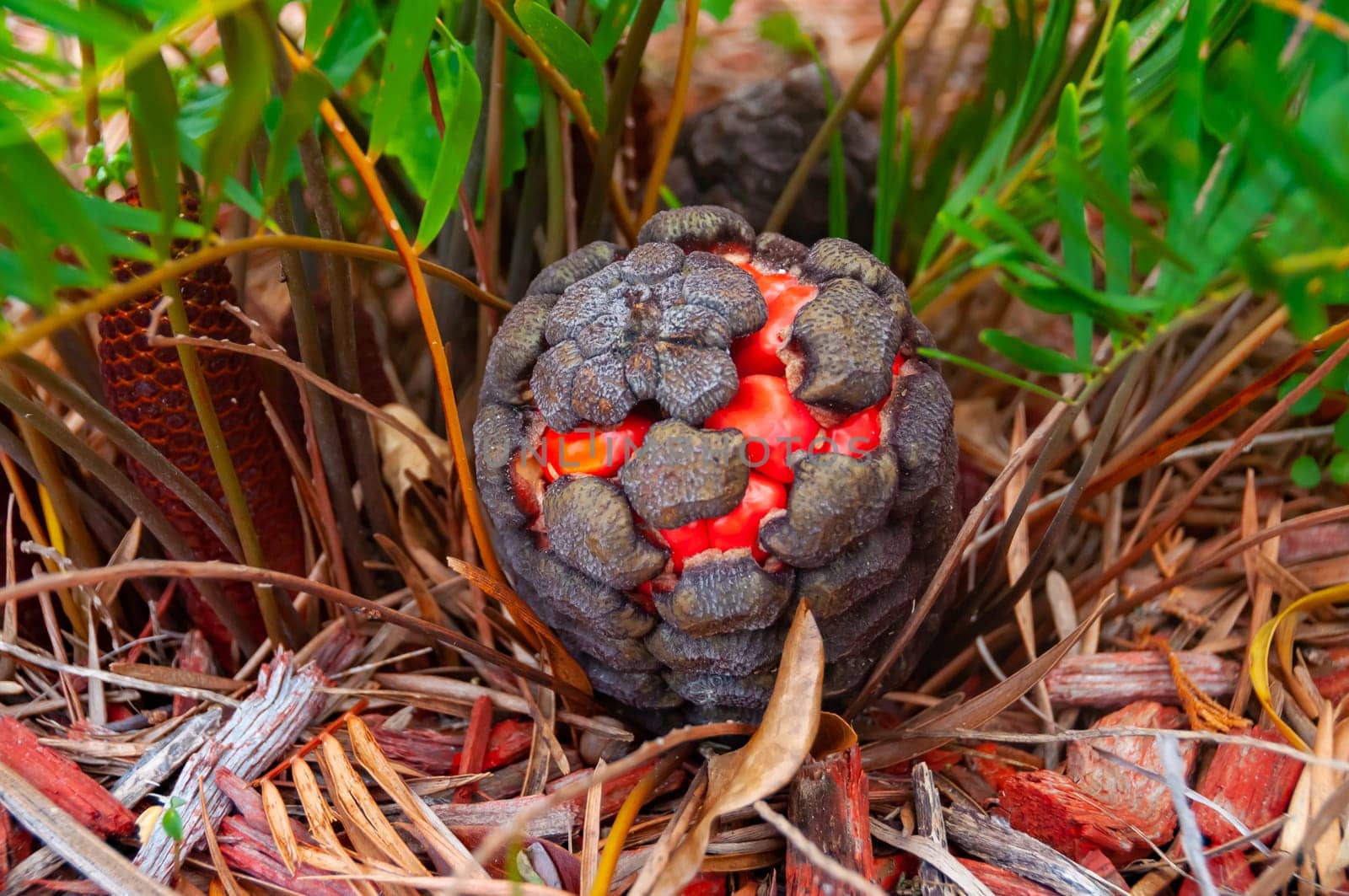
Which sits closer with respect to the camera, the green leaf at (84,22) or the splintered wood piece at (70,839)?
the green leaf at (84,22)

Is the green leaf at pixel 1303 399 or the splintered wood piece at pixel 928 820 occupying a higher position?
the green leaf at pixel 1303 399

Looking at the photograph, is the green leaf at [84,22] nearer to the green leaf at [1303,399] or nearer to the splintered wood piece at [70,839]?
the splintered wood piece at [70,839]

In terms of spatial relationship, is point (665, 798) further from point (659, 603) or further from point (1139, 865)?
point (1139, 865)

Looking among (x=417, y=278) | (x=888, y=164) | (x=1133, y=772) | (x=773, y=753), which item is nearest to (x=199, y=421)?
(x=417, y=278)

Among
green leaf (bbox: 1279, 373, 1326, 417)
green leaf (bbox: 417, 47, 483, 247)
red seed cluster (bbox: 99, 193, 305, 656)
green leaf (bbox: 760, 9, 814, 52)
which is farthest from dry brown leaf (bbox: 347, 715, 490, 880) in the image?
green leaf (bbox: 760, 9, 814, 52)

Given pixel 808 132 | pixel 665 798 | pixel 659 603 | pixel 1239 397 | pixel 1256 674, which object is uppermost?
pixel 808 132

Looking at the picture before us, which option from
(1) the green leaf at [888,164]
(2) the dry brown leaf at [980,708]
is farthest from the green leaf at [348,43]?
(2) the dry brown leaf at [980,708]

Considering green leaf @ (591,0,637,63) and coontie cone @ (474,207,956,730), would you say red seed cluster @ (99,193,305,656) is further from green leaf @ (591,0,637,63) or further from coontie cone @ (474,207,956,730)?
green leaf @ (591,0,637,63)

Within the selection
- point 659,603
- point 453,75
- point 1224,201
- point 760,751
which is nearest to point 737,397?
point 659,603
